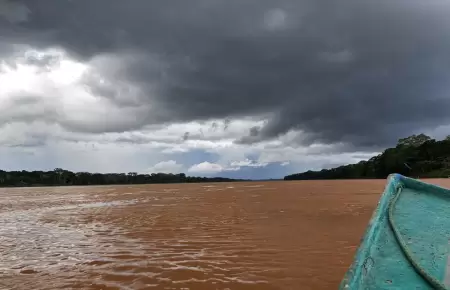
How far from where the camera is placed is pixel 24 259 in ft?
22.1

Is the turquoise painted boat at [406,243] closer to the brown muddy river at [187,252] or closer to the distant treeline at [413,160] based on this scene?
the brown muddy river at [187,252]

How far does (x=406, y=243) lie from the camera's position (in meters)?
3.36

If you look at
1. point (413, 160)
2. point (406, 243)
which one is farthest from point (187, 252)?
point (413, 160)

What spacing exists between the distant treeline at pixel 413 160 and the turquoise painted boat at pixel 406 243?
42955 mm

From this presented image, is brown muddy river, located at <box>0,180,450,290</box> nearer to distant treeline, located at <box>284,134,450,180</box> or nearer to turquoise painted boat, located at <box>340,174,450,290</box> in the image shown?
turquoise painted boat, located at <box>340,174,450,290</box>

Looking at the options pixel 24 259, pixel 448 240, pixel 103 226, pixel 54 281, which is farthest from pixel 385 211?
pixel 103 226

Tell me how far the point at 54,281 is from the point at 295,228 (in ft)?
17.7

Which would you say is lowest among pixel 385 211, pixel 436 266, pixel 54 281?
pixel 54 281

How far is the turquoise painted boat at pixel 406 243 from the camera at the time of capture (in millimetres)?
2762

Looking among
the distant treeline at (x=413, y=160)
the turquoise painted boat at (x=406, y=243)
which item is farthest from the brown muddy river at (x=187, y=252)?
the distant treeline at (x=413, y=160)

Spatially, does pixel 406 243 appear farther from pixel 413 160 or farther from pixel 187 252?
pixel 413 160

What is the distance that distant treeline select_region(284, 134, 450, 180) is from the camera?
4946cm

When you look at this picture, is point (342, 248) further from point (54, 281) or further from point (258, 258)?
point (54, 281)

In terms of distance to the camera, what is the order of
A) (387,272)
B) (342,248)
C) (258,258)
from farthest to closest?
(342,248), (258,258), (387,272)
